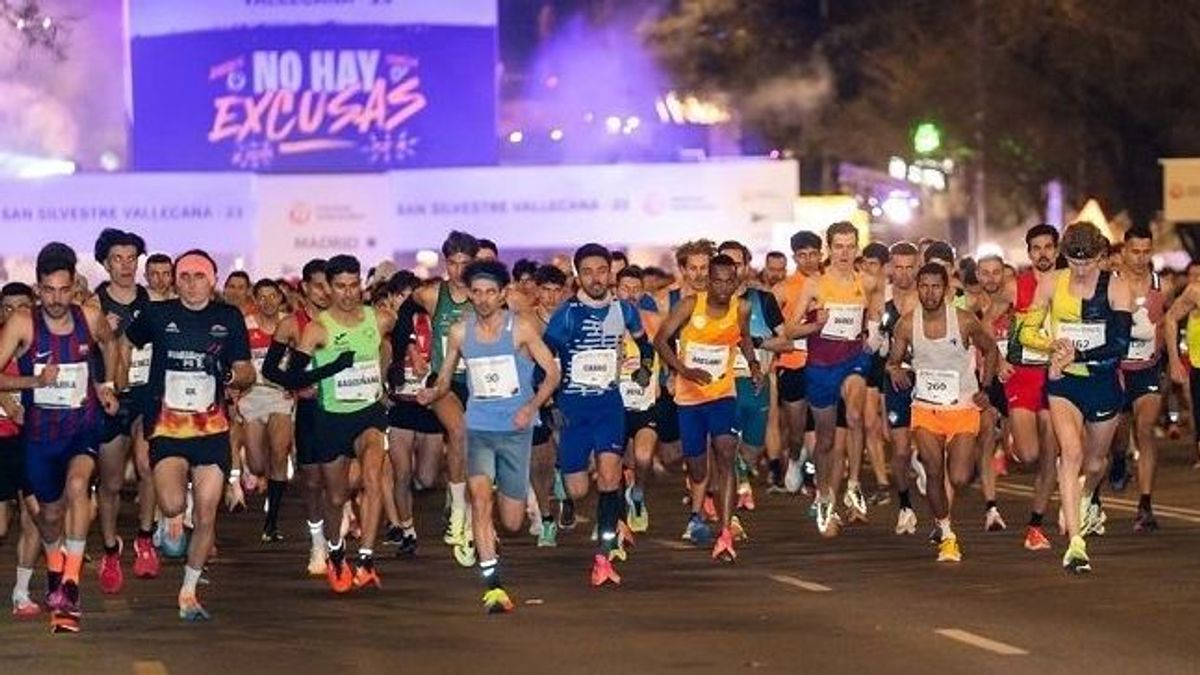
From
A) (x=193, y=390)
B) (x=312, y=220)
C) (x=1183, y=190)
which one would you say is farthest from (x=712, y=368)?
(x=312, y=220)

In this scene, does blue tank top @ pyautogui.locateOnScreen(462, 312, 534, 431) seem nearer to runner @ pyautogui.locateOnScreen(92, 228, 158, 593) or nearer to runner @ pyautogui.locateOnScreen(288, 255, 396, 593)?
runner @ pyautogui.locateOnScreen(288, 255, 396, 593)

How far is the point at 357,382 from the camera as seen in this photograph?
16609mm

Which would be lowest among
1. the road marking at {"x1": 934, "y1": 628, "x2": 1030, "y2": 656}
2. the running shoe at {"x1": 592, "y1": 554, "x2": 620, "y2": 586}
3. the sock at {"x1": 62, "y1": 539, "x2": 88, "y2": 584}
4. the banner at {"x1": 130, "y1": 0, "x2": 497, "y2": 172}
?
the road marking at {"x1": 934, "y1": 628, "x2": 1030, "y2": 656}

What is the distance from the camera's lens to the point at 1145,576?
16.8m

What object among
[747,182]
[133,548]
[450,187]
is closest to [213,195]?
[450,187]

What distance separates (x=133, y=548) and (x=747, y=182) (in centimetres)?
2267

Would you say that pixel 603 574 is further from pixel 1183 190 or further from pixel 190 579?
pixel 1183 190

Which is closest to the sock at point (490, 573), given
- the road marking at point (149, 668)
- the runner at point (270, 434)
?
the road marking at point (149, 668)

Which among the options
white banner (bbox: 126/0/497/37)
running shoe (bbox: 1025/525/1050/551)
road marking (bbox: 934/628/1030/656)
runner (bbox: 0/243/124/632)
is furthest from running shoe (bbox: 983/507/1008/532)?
white banner (bbox: 126/0/497/37)

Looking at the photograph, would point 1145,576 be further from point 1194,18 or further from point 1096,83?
point 1096,83

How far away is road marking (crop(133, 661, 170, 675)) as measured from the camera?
1330cm

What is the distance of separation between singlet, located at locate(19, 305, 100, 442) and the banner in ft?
98.4

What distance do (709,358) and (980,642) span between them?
5018mm

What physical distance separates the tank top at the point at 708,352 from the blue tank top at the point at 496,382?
106 inches
